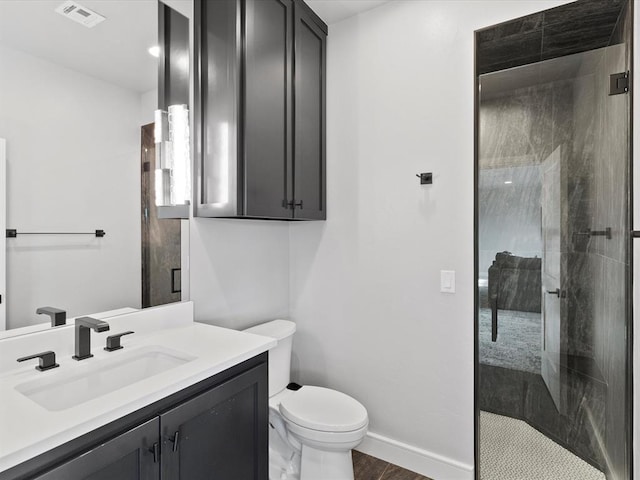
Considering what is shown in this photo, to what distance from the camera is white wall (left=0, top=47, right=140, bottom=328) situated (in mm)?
1283

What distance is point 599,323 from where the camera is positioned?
5.40ft

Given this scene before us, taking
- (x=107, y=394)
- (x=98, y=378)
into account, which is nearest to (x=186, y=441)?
(x=107, y=394)

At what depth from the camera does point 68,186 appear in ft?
4.62

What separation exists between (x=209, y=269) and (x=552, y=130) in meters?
1.84

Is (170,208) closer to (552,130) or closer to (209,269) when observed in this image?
(209,269)

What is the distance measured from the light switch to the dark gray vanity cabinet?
988 millimetres

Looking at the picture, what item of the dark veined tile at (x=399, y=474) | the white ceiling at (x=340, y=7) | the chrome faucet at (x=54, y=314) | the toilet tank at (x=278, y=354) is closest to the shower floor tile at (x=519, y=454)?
the dark veined tile at (x=399, y=474)

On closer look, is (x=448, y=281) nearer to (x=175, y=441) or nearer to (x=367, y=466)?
(x=367, y=466)

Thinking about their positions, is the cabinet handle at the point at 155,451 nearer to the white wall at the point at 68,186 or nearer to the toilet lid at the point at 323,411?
the white wall at the point at 68,186

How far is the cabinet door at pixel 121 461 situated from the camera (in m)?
0.89

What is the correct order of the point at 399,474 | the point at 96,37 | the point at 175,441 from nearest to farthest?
1. the point at 175,441
2. the point at 96,37
3. the point at 399,474

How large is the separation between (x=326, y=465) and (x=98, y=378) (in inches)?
42.4

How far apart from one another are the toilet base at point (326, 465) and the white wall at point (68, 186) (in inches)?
43.3

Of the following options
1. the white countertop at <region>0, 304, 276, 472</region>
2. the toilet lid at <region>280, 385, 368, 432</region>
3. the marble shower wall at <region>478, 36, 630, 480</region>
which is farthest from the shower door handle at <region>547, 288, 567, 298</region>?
the white countertop at <region>0, 304, 276, 472</region>
